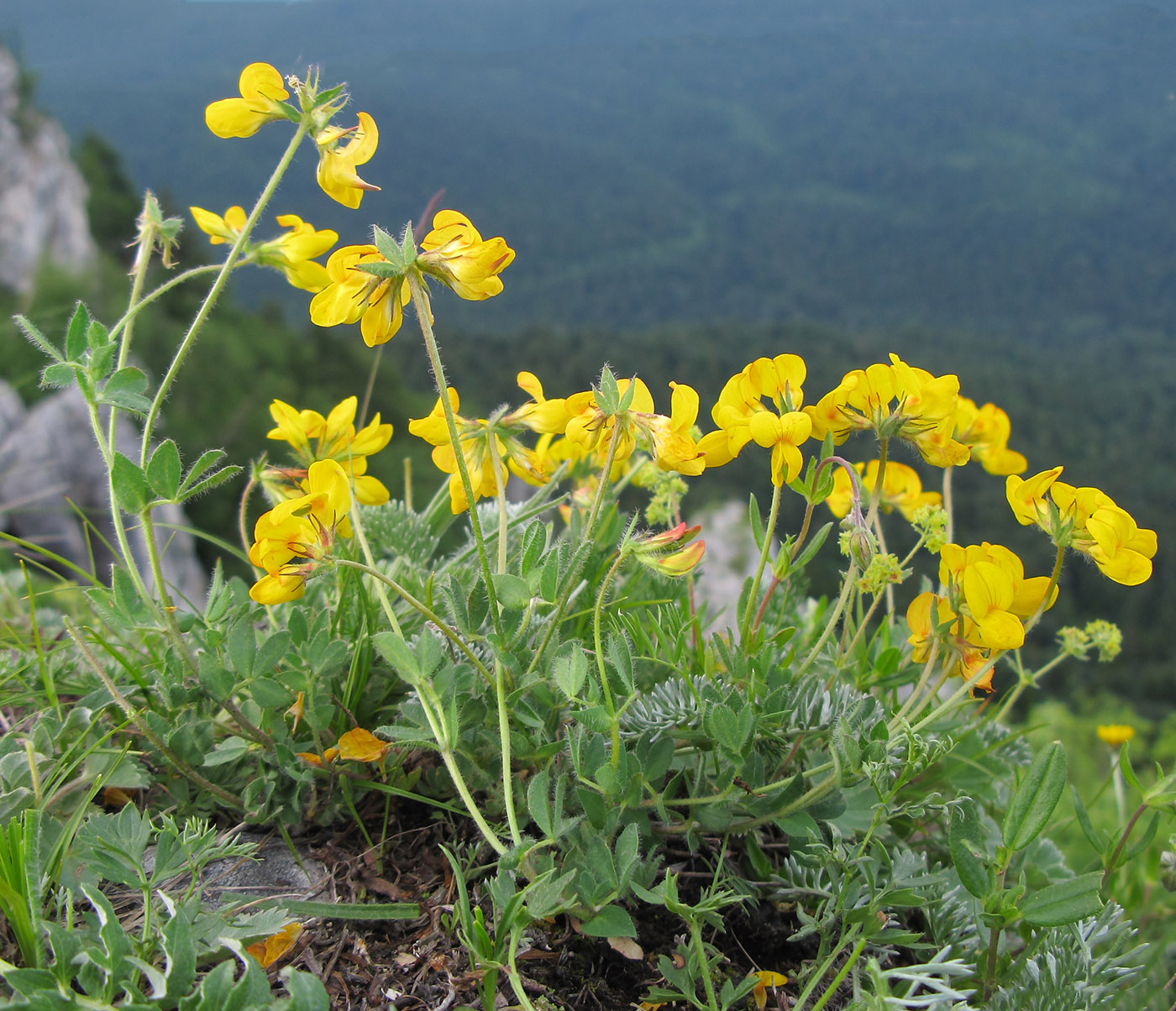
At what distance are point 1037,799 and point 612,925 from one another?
2.16 feet

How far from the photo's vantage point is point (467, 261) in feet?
4.17

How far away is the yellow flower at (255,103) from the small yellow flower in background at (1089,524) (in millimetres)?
1435

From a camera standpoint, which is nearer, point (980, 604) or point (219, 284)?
point (980, 604)

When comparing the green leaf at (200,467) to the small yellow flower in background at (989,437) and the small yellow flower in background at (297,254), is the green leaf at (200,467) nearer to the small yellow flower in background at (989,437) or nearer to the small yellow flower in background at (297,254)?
the small yellow flower in background at (297,254)

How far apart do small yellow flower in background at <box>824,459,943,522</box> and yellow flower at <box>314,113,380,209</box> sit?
3.64 feet

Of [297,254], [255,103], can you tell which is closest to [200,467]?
[297,254]

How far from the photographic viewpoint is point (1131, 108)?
365ft

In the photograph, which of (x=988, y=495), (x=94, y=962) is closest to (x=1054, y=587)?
(x=94, y=962)

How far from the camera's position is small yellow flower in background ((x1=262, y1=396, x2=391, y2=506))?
1.72 meters

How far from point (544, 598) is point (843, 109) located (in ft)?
665

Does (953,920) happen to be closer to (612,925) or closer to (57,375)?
(612,925)

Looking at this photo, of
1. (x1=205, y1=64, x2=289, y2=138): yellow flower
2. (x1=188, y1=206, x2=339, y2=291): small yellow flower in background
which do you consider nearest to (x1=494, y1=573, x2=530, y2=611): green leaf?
(x1=188, y1=206, x2=339, y2=291): small yellow flower in background

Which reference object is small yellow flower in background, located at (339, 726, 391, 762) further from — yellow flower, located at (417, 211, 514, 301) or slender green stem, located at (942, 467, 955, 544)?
slender green stem, located at (942, 467, 955, 544)

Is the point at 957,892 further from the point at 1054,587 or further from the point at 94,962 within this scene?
the point at 94,962
